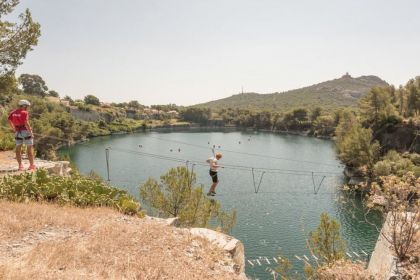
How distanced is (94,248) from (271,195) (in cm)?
5321

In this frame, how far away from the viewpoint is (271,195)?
197 ft

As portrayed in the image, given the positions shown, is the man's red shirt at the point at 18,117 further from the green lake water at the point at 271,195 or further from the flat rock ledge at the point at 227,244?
the green lake water at the point at 271,195

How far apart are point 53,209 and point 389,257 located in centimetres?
1239

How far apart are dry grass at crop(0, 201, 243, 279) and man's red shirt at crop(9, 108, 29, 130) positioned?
415 cm

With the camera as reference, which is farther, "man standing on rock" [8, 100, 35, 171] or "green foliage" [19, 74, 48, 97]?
"green foliage" [19, 74, 48, 97]

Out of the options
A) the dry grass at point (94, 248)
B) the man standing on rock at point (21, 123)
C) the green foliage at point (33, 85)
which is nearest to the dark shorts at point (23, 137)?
the man standing on rock at point (21, 123)

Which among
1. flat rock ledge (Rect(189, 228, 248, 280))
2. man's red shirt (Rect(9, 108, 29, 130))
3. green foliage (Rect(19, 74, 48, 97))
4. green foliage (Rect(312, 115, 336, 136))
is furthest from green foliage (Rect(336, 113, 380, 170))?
green foliage (Rect(19, 74, 48, 97))

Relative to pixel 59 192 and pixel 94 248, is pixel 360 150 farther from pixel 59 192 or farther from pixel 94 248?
pixel 94 248

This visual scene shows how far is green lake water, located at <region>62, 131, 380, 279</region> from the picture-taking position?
131ft

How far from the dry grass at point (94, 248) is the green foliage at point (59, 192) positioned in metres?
0.85

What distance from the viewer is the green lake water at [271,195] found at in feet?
131

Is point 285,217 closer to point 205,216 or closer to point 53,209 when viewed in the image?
point 205,216

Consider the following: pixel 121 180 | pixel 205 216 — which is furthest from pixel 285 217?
pixel 121 180

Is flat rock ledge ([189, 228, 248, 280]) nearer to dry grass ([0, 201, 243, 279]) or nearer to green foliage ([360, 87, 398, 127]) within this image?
dry grass ([0, 201, 243, 279])
